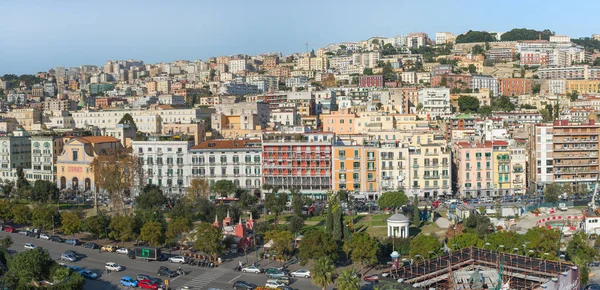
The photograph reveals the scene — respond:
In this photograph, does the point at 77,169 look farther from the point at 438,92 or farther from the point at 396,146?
the point at 438,92

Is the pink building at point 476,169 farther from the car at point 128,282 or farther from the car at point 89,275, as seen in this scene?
the car at point 89,275

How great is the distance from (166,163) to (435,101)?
39.6 metres

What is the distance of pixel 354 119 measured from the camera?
203ft

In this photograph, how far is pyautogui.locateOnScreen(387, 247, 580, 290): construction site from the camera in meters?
27.2

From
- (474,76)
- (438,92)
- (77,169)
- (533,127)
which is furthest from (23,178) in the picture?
(474,76)

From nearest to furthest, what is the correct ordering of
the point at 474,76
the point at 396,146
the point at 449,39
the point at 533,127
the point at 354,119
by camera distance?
the point at 396,146 < the point at 533,127 < the point at 354,119 < the point at 474,76 < the point at 449,39

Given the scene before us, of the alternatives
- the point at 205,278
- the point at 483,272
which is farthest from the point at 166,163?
the point at 483,272

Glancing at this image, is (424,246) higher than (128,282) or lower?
higher

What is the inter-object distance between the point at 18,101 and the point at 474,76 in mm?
72063

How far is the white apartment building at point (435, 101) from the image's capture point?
267 ft

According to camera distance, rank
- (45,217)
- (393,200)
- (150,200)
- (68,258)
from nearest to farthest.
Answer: (68,258), (45,217), (393,200), (150,200)

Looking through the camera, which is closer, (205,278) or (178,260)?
(205,278)

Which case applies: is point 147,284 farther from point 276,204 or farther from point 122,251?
point 276,204

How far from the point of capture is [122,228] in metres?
37.3
